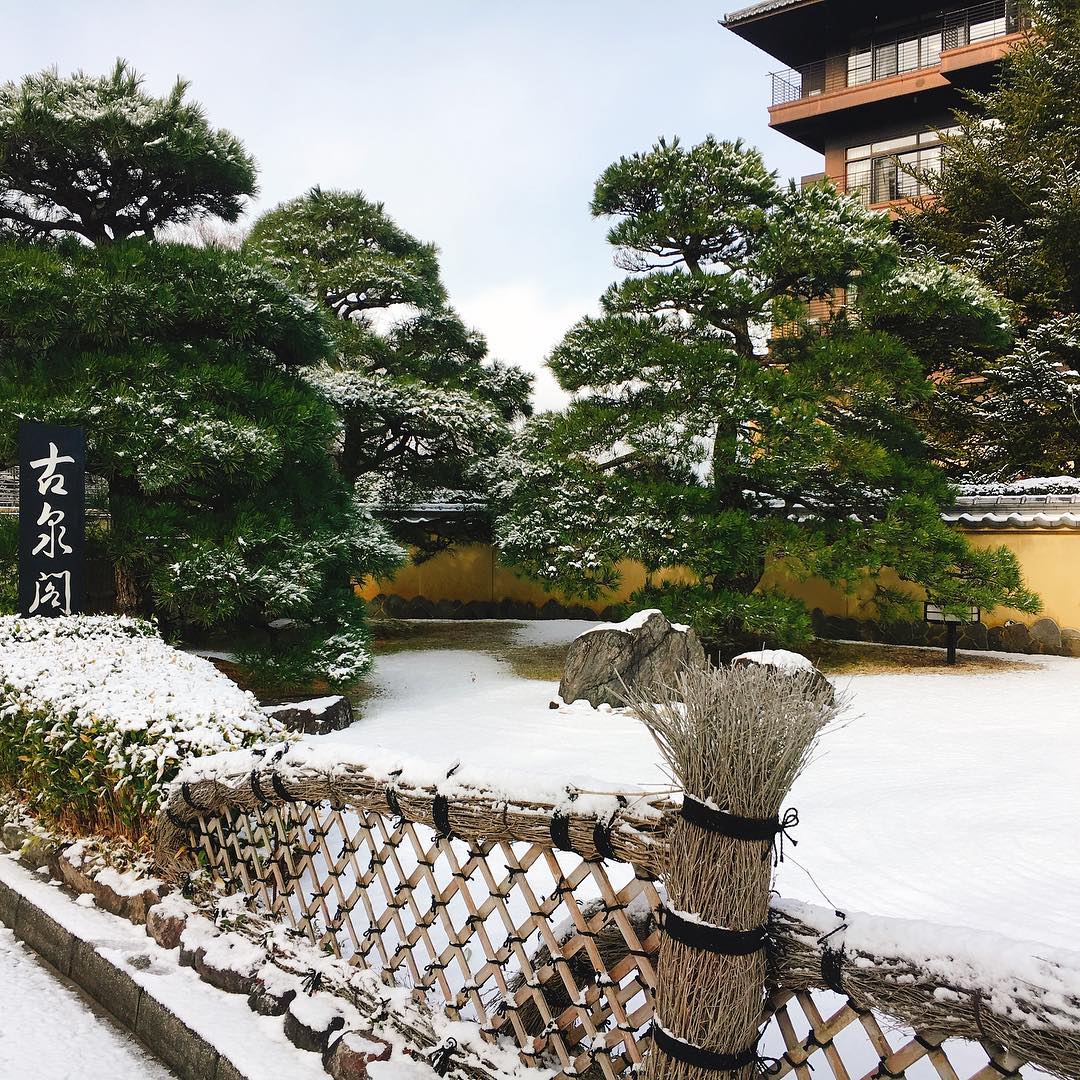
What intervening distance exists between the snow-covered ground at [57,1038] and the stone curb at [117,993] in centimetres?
3

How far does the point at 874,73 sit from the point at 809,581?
11.7 m

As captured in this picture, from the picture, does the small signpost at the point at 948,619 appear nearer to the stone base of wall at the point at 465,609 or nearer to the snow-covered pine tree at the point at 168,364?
the stone base of wall at the point at 465,609

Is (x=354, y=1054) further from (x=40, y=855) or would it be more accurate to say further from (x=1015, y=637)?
(x=1015, y=637)

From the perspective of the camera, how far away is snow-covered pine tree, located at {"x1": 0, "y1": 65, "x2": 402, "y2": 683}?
550 centimetres

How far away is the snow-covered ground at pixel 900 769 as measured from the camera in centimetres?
300

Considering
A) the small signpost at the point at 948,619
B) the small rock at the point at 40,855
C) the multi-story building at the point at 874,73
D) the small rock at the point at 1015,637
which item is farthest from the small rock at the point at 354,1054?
the multi-story building at the point at 874,73

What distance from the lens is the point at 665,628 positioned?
664cm

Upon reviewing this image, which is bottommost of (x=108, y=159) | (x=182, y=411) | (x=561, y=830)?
(x=561, y=830)

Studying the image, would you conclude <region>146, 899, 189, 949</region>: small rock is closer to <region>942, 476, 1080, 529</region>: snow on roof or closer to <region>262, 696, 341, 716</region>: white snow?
<region>262, 696, 341, 716</region>: white snow

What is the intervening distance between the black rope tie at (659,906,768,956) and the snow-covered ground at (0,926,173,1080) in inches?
58.0

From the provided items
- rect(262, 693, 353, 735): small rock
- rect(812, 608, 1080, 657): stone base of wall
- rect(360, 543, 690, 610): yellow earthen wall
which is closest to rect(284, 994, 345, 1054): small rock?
rect(262, 693, 353, 735): small rock

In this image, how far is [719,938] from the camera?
123 centimetres

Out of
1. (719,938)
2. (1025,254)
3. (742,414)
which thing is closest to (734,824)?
(719,938)

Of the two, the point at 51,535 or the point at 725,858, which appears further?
the point at 51,535
